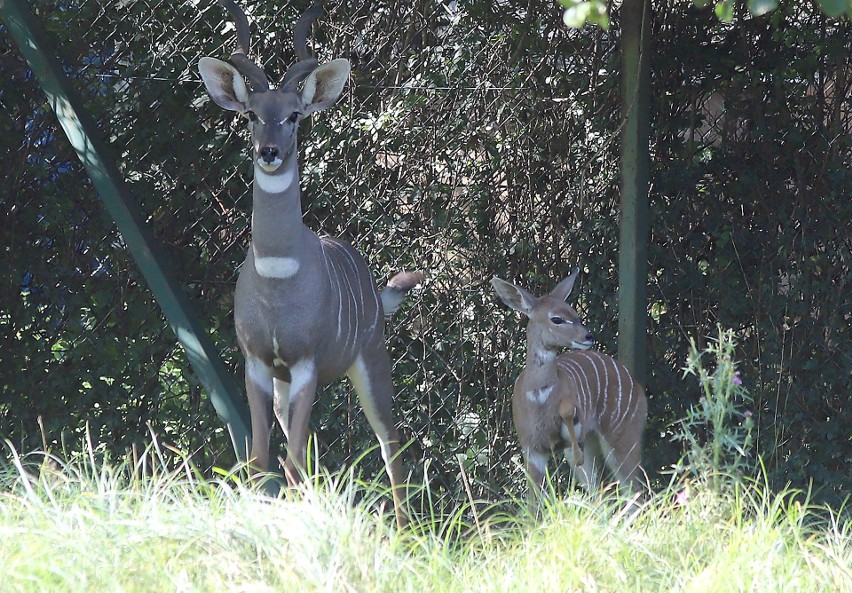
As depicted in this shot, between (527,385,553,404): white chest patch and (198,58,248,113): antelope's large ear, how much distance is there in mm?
1665

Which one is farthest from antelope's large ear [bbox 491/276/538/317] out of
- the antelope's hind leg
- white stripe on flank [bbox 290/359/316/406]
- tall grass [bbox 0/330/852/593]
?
tall grass [bbox 0/330/852/593]

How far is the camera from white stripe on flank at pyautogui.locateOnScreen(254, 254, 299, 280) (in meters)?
4.03

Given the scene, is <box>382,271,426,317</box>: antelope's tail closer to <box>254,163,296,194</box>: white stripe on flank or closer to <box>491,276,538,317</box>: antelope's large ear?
<box>491,276,538,317</box>: antelope's large ear

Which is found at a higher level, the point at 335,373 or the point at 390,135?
the point at 390,135

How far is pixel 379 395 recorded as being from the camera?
15.4 ft

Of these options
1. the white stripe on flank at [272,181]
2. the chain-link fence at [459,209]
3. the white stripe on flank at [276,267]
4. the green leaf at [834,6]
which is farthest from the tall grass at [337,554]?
the chain-link fence at [459,209]

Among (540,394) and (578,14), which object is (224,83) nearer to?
(578,14)

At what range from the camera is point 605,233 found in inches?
220

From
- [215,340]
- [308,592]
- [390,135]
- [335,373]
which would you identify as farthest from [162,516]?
[390,135]

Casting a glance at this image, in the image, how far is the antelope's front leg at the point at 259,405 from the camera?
4137 mm

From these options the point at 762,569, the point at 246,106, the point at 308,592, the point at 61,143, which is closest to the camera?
the point at 308,592

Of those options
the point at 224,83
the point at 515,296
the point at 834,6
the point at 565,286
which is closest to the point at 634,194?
the point at 565,286

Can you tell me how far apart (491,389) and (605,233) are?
915 millimetres

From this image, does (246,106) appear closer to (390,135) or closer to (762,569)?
(390,135)
